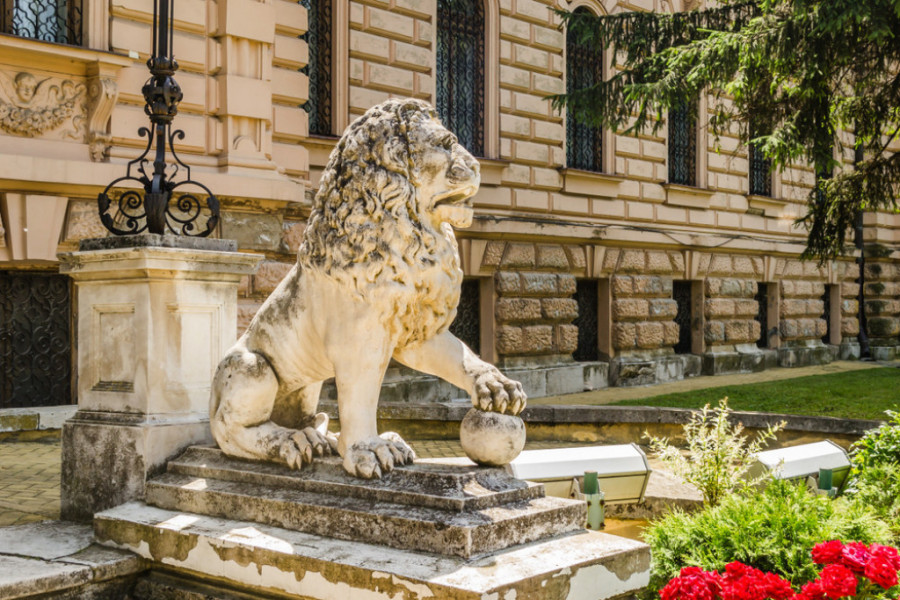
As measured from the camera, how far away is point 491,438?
3.72 metres

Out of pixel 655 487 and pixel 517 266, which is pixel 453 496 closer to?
pixel 655 487

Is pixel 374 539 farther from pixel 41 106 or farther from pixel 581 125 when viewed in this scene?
pixel 581 125

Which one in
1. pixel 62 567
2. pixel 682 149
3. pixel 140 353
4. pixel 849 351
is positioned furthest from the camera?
pixel 849 351

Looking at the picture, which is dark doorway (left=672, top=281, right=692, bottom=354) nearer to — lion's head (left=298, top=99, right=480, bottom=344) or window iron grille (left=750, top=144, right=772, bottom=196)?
window iron grille (left=750, top=144, right=772, bottom=196)

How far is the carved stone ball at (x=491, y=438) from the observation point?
146 inches

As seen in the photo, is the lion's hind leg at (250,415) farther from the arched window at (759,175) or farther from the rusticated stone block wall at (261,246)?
the arched window at (759,175)

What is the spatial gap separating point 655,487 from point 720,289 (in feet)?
43.4

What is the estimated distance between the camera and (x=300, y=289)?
4105mm

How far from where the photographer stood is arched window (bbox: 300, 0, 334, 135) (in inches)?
486

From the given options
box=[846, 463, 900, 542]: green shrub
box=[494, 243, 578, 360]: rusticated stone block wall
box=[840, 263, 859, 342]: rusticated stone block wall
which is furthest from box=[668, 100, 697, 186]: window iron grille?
box=[846, 463, 900, 542]: green shrub

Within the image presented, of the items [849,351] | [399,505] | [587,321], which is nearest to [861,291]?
[849,351]

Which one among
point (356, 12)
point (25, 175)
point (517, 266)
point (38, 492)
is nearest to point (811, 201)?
point (517, 266)

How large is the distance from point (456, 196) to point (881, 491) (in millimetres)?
3378

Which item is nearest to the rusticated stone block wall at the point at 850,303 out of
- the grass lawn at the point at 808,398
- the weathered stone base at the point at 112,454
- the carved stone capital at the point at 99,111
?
the grass lawn at the point at 808,398
